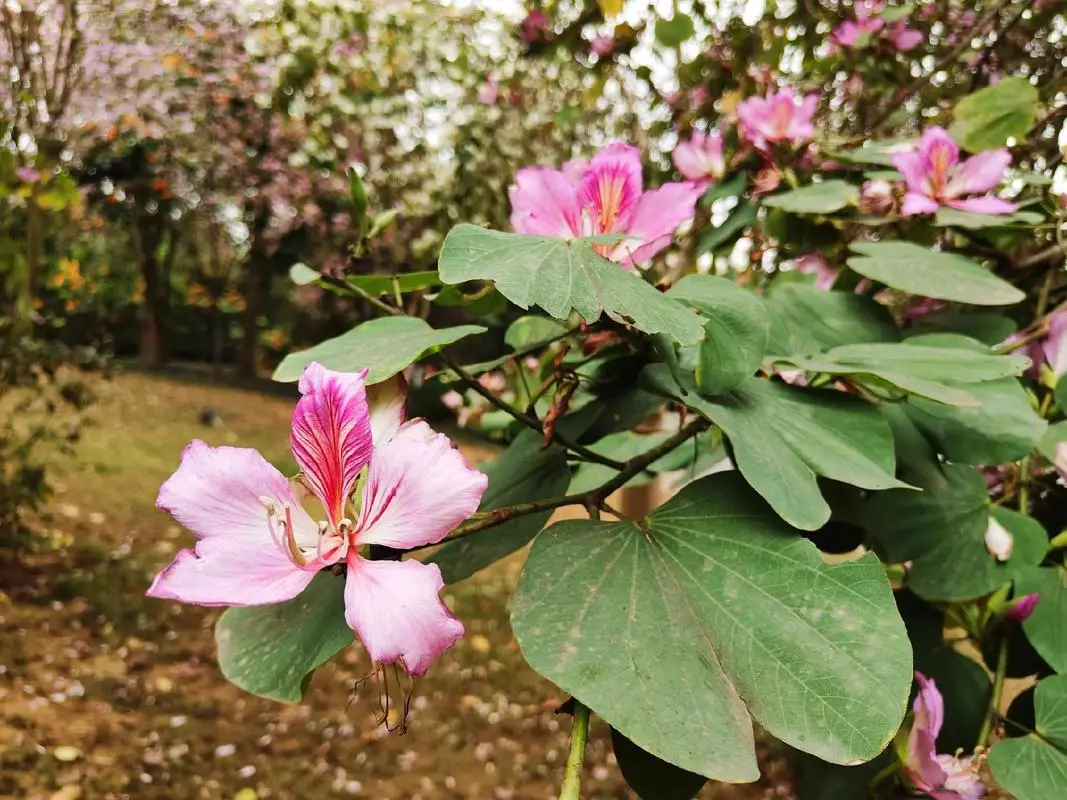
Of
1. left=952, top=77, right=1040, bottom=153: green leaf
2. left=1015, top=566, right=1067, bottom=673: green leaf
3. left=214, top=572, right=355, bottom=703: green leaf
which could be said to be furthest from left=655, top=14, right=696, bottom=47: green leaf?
left=214, top=572, right=355, bottom=703: green leaf

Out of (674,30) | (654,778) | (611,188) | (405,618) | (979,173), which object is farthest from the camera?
(674,30)

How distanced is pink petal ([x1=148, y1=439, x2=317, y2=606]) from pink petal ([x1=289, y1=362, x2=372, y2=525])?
0.02 meters

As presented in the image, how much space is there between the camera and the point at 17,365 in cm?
237

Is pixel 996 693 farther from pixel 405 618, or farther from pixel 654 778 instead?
pixel 405 618

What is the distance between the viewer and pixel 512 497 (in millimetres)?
492

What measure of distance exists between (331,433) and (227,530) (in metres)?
0.06

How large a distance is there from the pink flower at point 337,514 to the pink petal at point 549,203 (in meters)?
0.21

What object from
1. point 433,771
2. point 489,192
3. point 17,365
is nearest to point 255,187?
point 489,192

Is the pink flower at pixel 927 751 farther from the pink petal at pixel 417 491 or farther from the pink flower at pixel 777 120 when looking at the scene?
the pink flower at pixel 777 120

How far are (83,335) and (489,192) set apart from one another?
189 inches

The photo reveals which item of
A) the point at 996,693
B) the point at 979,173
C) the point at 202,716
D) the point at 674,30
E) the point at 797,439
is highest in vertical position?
the point at 674,30

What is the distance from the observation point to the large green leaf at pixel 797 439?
380mm

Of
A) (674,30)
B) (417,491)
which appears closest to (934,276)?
(417,491)

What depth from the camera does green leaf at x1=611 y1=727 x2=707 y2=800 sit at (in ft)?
1.26
